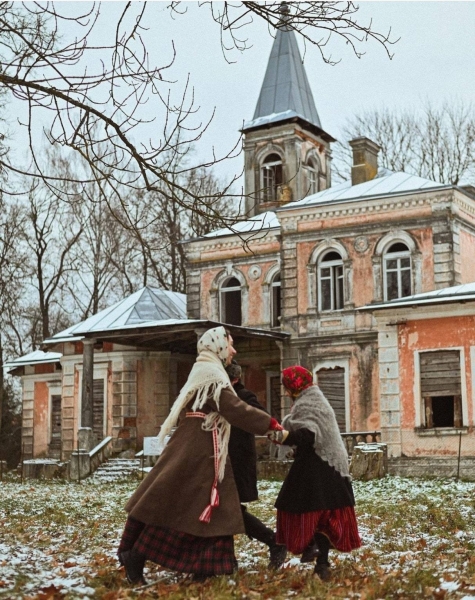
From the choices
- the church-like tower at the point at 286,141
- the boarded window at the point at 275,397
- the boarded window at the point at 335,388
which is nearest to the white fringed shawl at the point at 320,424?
the boarded window at the point at 335,388

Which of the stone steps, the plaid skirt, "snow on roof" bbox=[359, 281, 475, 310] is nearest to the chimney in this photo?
"snow on roof" bbox=[359, 281, 475, 310]

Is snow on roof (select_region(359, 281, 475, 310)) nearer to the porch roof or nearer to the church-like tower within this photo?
the porch roof

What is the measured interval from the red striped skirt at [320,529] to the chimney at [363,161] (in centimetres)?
2126

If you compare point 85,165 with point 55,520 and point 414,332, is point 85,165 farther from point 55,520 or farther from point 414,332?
point 55,520

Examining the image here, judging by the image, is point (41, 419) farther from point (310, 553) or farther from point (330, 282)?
point (310, 553)

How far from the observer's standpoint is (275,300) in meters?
27.0

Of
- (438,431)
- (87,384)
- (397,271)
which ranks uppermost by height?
(397,271)

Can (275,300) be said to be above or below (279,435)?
above

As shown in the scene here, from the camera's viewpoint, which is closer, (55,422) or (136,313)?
(136,313)

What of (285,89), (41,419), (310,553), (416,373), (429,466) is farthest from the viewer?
A: (285,89)

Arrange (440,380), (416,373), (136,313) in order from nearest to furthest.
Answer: (440,380) → (416,373) → (136,313)

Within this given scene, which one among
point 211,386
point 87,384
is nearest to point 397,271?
point 87,384

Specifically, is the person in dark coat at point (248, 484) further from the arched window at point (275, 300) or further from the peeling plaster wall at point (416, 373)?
the arched window at point (275, 300)

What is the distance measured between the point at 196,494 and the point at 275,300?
67.7 ft
